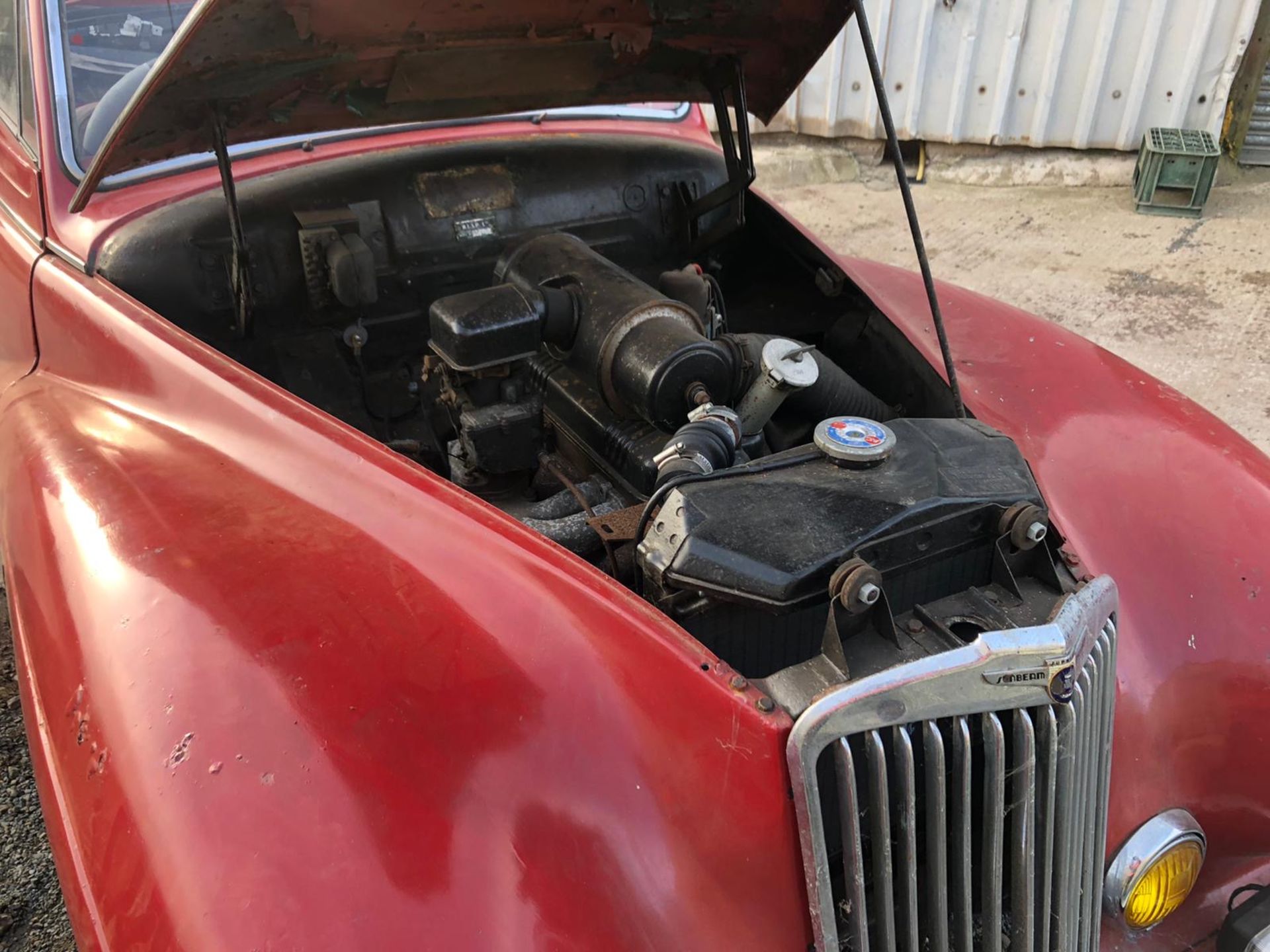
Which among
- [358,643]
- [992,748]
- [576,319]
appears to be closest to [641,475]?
[576,319]

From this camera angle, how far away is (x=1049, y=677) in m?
1.04

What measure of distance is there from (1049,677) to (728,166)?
1.59 metres

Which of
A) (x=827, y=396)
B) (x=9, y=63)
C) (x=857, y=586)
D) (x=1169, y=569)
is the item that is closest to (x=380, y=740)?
(x=857, y=586)

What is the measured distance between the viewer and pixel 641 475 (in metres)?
1.60

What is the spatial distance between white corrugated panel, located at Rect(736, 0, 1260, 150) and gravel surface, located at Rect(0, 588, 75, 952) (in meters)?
5.54

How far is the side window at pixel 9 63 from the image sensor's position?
6.75 feet

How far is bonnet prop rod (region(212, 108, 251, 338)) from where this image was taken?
5.63 feet

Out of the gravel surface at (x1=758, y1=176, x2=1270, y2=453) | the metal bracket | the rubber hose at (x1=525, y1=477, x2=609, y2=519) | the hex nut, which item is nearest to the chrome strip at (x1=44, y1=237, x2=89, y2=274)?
the rubber hose at (x1=525, y1=477, x2=609, y2=519)

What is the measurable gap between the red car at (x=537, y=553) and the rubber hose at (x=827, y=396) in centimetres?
1

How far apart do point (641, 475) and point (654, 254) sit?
103cm

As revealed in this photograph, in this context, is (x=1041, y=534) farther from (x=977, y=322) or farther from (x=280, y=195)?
(x=280, y=195)

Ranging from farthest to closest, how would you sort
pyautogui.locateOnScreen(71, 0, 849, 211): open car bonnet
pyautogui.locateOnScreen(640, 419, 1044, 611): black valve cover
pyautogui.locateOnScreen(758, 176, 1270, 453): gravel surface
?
pyautogui.locateOnScreen(758, 176, 1270, 453): gravel surface, pyautogui.locateOnScreen(71, 0, 849, 211): open car bonnet, pyautogui.locateOnScreen(640, 419, 1044, 611): black valve cover

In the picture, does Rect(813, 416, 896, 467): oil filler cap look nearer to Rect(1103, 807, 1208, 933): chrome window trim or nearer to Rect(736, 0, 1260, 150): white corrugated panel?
Rect(1103, 807, 1208, 933): chrome window trim

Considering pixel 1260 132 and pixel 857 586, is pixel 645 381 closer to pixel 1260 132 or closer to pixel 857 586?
pixel 857 586
